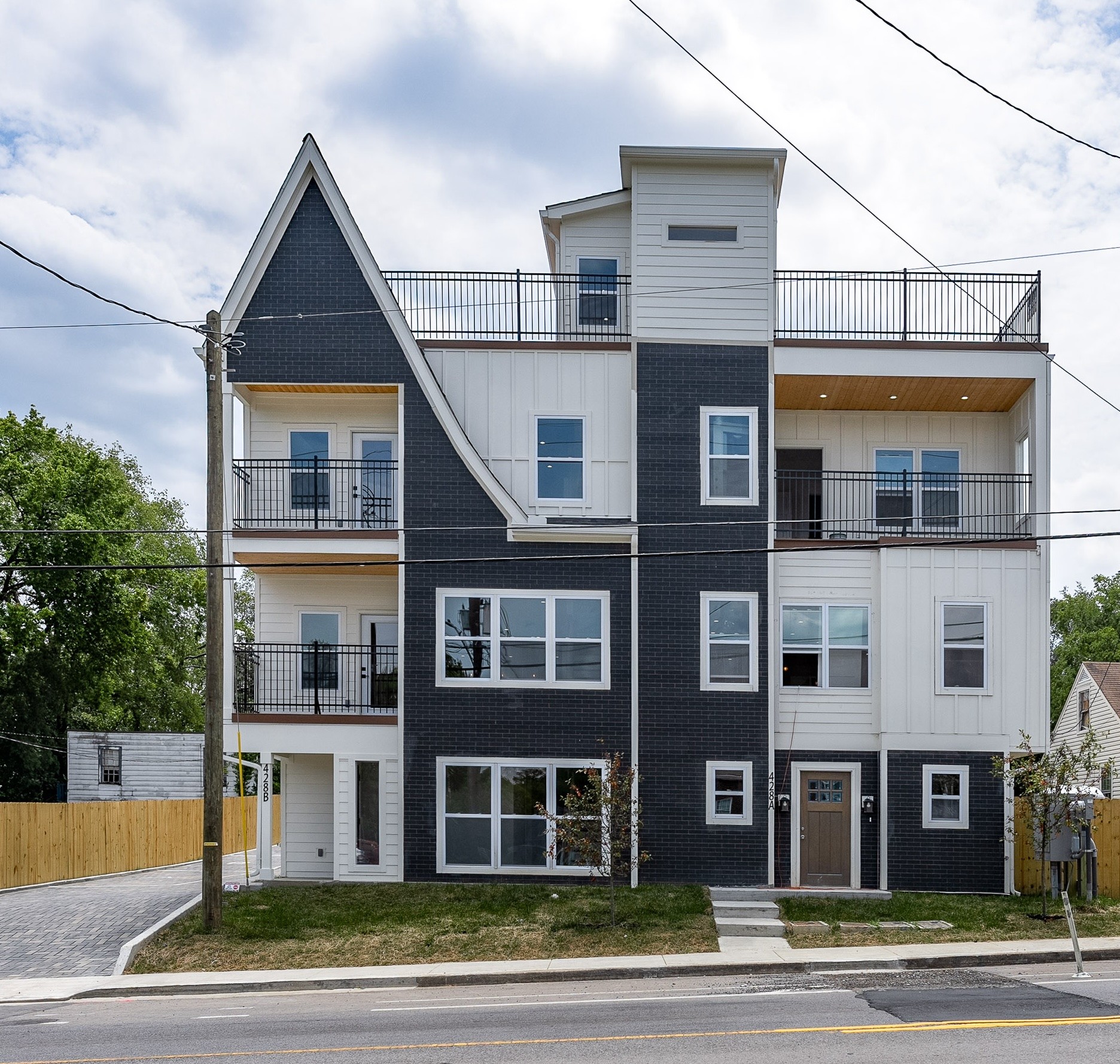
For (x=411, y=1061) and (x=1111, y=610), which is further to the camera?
(x=1111, y=610)

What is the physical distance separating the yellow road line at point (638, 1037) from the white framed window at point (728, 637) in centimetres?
906

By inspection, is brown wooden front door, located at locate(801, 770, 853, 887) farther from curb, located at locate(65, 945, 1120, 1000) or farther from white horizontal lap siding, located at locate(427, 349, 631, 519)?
white horizontal lap siding, located at locate(427, 349, 631, 519)

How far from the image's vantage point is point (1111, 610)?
56.8 meters

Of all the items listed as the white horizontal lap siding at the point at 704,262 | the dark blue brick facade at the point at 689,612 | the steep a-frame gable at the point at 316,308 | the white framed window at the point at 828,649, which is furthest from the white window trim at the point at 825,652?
the steep a-frame gable at the point at 316,308

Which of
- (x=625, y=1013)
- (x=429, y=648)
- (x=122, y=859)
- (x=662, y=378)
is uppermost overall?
(x=662, y=378)

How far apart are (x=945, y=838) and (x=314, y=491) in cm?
1246

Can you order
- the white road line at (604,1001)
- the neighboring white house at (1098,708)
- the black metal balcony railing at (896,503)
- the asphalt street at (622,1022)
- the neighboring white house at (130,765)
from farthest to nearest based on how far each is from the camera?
1. the neighboring white house at (1098,708)
2. the neighboring white house at (130,765)
3. the black metal balcony railing at (896,503)
4. the white road line at (604,1001)
5. the asphalt street at (622,1022)

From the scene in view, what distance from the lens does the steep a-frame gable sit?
20.8m

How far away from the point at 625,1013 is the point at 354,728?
9197 mm

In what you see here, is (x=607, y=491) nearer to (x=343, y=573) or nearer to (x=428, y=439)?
(x=428, y=439)

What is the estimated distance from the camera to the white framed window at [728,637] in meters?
20.6

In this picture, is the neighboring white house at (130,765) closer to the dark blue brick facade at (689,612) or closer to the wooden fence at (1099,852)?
the dark blue brick facade at (689,612)

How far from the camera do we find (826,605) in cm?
2111

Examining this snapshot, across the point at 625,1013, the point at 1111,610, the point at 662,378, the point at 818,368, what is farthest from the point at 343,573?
the point at 1111,610
